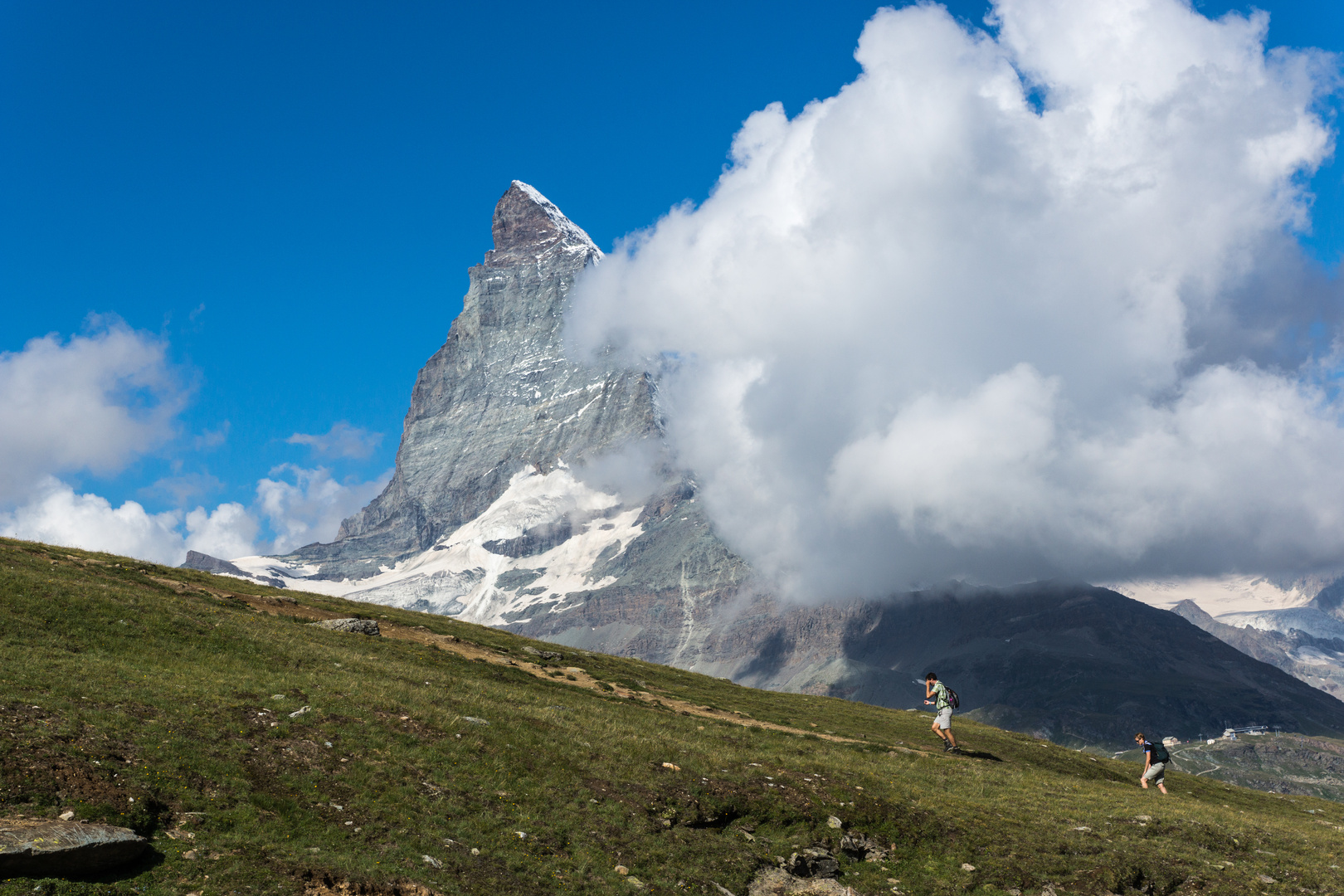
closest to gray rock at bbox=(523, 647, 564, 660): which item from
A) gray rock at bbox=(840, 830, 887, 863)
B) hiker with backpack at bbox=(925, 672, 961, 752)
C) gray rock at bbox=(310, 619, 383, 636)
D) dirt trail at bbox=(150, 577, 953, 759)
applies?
dirt trail at bbox=(150, 577, 953, 759)

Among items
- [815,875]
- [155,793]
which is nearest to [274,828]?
[155,793]

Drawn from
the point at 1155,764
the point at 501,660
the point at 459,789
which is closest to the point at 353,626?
the point at 501,660

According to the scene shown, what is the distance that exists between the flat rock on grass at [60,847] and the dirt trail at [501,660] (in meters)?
34.8

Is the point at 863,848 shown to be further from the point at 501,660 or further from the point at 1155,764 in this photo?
the point at 501,660

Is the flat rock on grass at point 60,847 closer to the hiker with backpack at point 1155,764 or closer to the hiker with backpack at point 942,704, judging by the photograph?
the hiker with backpack at point 942,704

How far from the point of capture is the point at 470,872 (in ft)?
83.9

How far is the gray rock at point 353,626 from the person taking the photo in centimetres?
5709

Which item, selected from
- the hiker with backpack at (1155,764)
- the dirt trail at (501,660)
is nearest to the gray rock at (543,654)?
the dirt trail at (501,660)

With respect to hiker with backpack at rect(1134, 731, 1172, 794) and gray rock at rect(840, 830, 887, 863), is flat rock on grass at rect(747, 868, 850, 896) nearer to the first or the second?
gray rock at rect(840, 830, 887, 863)

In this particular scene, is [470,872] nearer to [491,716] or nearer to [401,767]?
[401,767]

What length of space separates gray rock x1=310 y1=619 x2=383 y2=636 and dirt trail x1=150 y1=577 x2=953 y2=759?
175 centimetres

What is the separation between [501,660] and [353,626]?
382 inches

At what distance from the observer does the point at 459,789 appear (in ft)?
100

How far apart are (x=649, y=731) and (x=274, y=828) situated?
20.0 m
